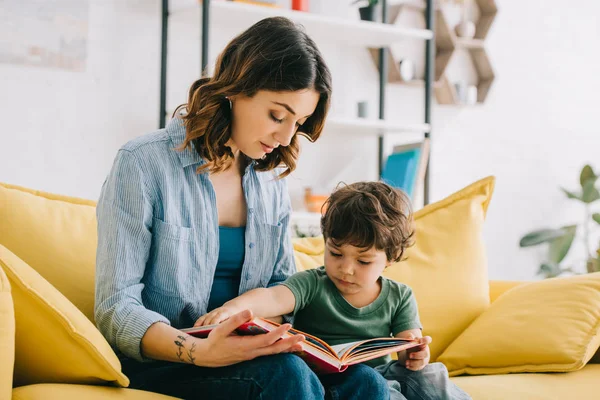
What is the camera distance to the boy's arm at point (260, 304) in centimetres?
139

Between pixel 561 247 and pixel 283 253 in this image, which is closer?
pixel 283 253

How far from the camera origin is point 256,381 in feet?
4.00

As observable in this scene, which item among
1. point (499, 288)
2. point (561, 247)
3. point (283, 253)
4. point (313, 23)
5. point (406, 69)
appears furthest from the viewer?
point (561, 247)

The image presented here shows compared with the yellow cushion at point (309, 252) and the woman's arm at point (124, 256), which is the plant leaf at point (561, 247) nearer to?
the yellow cushion at point (309, 252)

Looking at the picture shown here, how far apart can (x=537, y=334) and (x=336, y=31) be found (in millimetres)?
1727

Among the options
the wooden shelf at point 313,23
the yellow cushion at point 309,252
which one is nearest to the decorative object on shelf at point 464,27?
the wooden shelf at point 313,23

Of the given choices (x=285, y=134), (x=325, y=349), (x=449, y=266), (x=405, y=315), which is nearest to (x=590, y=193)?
(x=449, y=266)

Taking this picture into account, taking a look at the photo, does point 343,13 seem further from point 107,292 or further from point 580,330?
point 107,292

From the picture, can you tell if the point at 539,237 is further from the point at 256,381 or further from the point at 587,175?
the point at 256,381

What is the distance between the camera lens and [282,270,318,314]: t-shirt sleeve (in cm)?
159

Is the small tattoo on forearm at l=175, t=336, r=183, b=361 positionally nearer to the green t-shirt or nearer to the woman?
the woman

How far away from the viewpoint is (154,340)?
4.25ft

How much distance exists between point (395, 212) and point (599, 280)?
597 millimetres

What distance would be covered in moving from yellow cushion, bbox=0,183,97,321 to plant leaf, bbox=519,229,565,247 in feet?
8.39
